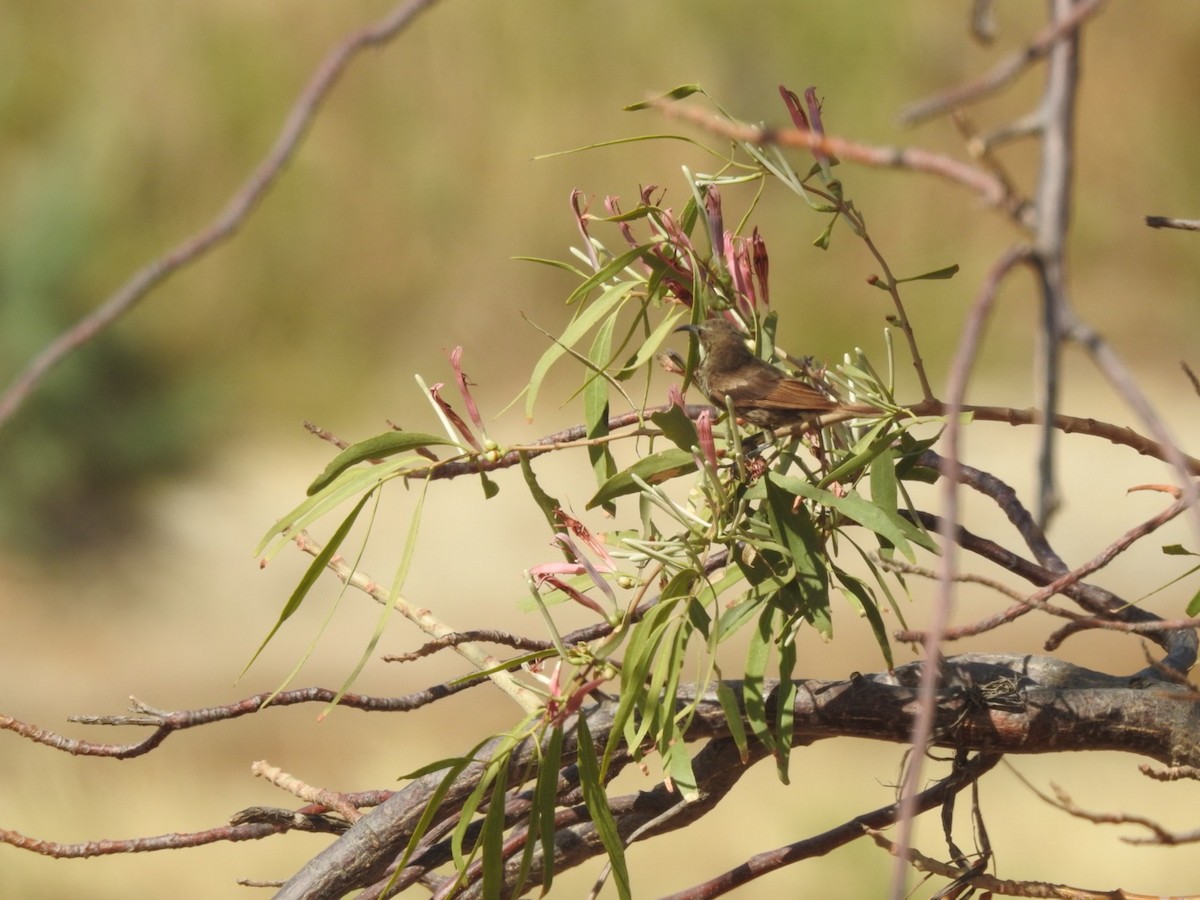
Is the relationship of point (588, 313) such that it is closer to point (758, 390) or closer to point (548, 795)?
point (758, 390)

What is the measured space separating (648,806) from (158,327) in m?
2.70

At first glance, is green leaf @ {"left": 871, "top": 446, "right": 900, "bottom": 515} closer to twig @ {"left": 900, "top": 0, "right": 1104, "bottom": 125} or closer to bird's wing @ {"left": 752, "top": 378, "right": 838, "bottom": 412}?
bird's wing @ {"left": 752, "top": 378, "right": 838, "bottom": 412}

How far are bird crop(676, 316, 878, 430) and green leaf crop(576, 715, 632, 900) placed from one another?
149 mm

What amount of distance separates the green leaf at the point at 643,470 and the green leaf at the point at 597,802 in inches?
3.7

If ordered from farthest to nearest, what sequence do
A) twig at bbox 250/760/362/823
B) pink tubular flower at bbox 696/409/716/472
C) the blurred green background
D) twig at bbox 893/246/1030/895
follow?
the blurred green background < twig at bbox 250/760/362/823 < pink tubular flower at bbox 696/409/716/472 < twig at bbox 893/246/1030/895

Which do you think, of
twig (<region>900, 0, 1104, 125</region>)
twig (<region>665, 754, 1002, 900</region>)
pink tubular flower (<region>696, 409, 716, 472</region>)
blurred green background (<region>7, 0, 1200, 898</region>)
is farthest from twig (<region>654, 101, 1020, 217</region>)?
blurred green background (<region>7, 0, 1200, 898</region>)

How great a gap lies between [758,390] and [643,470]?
60 mm

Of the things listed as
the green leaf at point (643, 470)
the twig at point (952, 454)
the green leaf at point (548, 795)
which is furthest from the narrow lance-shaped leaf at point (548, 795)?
the twig at point (952, 454)

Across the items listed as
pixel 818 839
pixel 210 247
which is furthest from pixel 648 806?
pixel 210 247

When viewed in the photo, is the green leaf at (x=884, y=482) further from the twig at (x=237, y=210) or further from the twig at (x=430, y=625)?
the twig at (x=237, y=210)

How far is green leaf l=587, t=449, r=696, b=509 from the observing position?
0.56 m

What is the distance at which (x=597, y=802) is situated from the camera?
1.78ft

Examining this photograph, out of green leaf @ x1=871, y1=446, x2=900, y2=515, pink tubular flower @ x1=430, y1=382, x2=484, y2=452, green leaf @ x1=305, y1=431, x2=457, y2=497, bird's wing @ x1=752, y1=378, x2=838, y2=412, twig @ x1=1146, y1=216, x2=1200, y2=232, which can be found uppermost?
twig @ x1=1146, y1=216, x2=1200, y2=232

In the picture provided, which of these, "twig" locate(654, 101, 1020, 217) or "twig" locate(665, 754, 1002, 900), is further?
"twig" locate(665, 754, 1002, 900)
